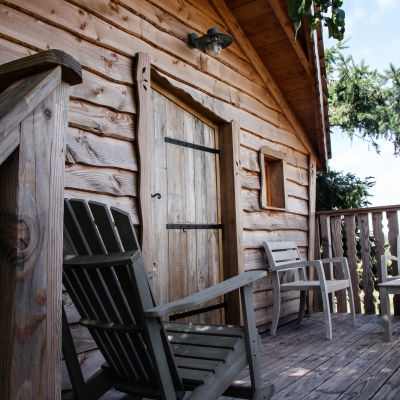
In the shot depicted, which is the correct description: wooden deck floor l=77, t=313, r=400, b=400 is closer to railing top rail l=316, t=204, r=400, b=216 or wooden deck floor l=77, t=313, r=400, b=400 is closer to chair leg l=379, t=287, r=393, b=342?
chair leg l=379, t=287, r=393, b=342

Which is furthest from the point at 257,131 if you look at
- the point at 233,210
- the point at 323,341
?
the point at 323,341

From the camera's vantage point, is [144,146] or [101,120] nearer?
[101,120]

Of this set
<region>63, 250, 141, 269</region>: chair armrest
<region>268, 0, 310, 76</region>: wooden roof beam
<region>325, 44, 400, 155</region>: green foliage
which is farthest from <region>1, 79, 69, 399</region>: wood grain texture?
<region>325, 44, 400, 155</region>: green foliage

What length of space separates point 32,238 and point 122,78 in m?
2.14

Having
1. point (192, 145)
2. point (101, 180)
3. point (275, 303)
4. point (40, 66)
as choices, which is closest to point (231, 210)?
point (192, 145)

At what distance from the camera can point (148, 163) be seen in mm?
2832

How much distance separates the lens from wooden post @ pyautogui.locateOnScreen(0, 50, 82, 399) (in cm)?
78

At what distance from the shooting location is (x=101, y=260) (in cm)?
137

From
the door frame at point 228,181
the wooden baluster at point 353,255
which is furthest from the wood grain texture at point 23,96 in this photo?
the wooden baluster at point 353,255

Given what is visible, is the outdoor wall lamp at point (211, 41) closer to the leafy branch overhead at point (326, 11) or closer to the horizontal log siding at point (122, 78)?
the horizontal log siding at point (122, 78)

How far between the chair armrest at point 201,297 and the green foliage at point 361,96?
8.33 m

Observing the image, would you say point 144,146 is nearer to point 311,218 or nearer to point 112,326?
point 112,326

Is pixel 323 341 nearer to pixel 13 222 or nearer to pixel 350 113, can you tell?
pixel 13 222

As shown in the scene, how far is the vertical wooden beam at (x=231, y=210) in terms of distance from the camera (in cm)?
362
